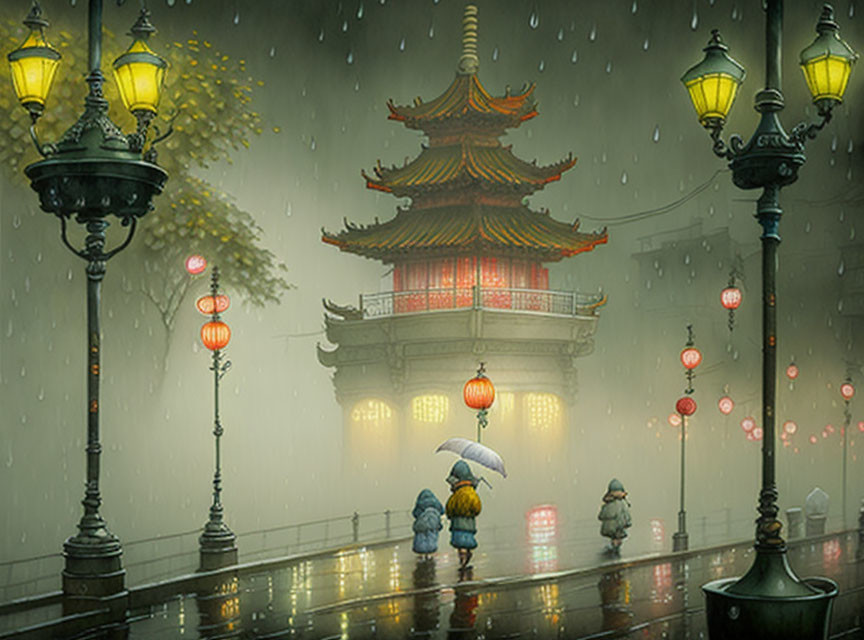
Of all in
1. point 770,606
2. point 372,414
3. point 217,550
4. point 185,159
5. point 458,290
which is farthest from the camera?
point 372,414

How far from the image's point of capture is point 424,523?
17656mm

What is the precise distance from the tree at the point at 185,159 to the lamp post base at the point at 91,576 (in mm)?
16040

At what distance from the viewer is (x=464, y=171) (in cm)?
3253

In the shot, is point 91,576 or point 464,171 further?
point 464,171

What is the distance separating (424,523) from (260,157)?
18360 millimetres

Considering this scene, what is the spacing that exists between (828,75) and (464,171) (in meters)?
23.5

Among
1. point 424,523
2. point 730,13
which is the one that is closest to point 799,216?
point 730,13

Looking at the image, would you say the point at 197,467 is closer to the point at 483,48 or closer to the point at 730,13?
the point at 483,48

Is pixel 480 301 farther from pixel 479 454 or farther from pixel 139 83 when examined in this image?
pixel 139 83

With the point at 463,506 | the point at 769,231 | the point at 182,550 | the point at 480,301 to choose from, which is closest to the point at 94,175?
the point at 769,231

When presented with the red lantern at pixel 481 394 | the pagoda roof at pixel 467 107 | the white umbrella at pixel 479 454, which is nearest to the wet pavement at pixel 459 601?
the white umbrella at pixel 479 454

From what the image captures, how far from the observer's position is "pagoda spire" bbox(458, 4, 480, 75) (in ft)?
111

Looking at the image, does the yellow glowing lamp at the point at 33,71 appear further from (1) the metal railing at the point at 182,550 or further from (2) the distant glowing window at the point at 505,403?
(2) the distant glowing window at the point at 505,403

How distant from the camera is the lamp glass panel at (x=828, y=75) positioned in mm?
9273
